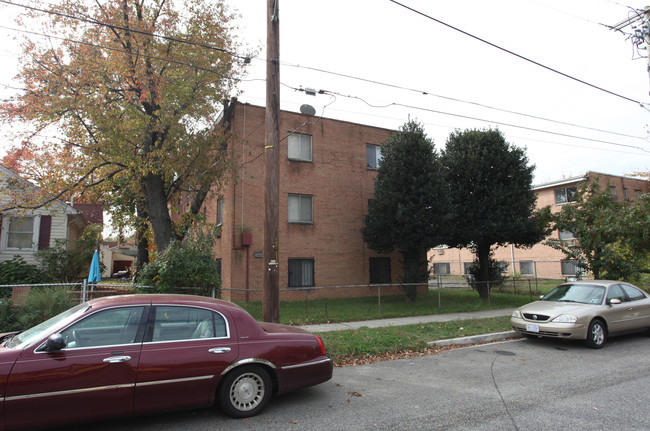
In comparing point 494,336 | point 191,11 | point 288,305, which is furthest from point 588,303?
point 191,11

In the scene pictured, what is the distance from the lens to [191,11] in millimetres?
13758

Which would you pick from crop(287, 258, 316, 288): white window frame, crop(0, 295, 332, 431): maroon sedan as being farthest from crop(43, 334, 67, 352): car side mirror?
crop(287, 258, 316, 288): white window frame

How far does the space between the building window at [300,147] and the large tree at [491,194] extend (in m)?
6.29

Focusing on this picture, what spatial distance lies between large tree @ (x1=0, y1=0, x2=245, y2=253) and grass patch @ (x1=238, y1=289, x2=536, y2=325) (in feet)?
16.1

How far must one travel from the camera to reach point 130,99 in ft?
41.7

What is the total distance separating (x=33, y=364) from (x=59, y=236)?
55.0ft

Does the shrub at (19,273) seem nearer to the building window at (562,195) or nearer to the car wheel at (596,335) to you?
Answer: the car wheel at (596,335)

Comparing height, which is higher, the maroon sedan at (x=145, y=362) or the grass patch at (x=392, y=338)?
the maroon sedan at (x=145, y=362)

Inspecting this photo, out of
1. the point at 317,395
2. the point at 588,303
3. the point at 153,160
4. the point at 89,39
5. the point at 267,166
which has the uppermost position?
the point at 89,39

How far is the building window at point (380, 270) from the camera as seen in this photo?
19.1 metres

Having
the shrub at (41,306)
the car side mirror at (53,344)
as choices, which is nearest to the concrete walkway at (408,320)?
the shrub at (41,306)

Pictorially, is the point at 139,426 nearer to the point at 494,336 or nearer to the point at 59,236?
the point at 494,336

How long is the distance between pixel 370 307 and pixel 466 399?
907cm

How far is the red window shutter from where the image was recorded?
1598 centimetres
